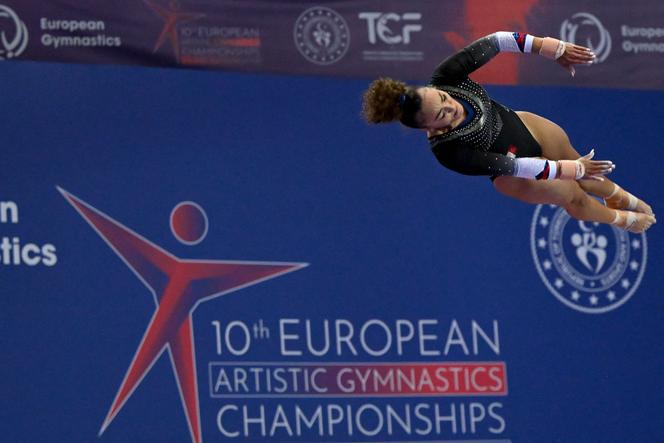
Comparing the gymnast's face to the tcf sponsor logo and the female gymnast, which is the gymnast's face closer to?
the female gymnast

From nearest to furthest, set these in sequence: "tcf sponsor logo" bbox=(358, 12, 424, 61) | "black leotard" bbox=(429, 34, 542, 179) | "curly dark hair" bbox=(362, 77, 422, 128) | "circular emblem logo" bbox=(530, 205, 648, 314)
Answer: "curly dark hair" bbox=(362, 77, 422, 128) < "black leotard" bbox=(429, 34, 542, 179) < "tcf sponsor logo" bbox=(358, 12, 424, 61) < "circular emblem logo" bbox=(530, 205, 648, 314)

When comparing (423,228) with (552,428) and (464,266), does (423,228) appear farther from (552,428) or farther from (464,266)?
(552,428)

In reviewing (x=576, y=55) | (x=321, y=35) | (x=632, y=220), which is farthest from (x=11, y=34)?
(x=632, y=220)

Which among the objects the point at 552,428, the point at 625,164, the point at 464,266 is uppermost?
the point at 625,164

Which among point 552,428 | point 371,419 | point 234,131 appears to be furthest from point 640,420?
point 234,131

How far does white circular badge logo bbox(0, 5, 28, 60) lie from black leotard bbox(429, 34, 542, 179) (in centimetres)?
329

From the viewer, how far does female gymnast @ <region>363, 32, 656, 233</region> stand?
612cm

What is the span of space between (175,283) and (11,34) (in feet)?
6.48

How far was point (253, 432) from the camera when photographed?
8414 millimetres

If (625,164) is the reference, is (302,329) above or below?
below

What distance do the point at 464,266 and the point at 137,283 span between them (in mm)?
2351

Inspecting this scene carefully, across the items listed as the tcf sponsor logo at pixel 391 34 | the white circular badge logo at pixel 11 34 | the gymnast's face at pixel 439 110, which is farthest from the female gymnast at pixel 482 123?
the white circular badge logo at pixel 11 34

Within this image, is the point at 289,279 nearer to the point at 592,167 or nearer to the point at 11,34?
the point at 11,34

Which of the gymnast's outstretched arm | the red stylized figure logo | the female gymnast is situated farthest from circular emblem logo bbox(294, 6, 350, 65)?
the gymnast's outstretched arm
